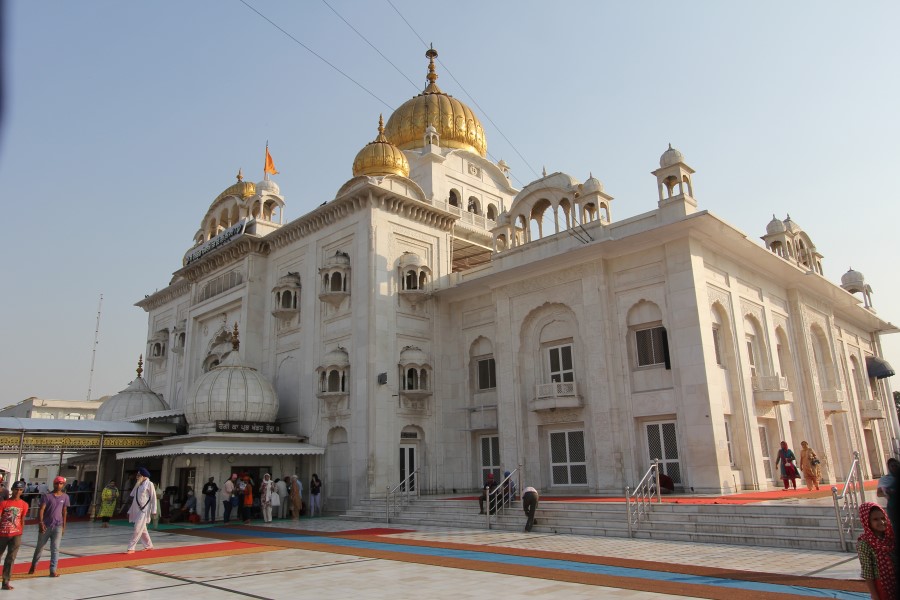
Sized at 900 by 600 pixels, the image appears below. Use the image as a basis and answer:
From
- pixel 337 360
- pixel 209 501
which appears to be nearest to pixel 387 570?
pixel 209 501

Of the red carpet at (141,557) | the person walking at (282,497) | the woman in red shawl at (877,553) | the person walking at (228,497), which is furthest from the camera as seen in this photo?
the person walking at (282,497)

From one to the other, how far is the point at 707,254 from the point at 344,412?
13.1m

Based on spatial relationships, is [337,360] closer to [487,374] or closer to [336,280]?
[336,280]

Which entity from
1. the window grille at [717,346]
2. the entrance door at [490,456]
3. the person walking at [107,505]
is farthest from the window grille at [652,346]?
the person walking at [107,505]

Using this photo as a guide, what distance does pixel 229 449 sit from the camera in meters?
21.8

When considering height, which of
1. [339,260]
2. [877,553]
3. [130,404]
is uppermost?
[339,260]

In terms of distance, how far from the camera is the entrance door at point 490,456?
24.0 m

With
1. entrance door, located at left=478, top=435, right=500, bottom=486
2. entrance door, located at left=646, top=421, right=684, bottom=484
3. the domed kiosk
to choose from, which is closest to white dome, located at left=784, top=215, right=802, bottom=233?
entrance door, located at left=646, top=421, right=684, bottom=484

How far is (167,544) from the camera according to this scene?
50.1 feet

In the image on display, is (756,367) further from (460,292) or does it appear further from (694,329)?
(460,292)

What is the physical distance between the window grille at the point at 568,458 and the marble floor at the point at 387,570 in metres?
5.78

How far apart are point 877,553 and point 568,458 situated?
15732mm

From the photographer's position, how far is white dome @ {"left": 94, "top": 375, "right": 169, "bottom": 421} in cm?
3064

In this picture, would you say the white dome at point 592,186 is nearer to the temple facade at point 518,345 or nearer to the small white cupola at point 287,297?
the temple facade at point 518,345
